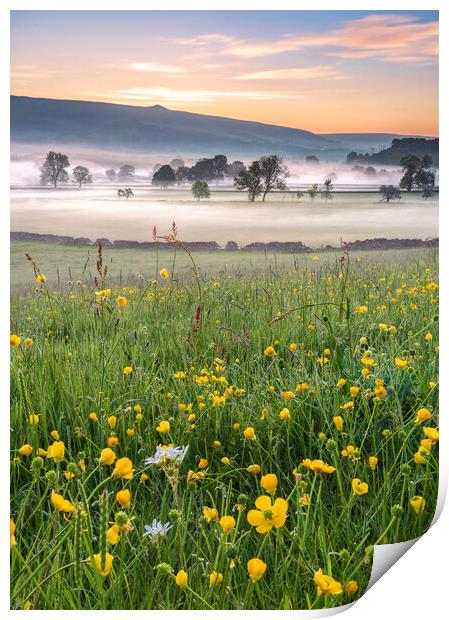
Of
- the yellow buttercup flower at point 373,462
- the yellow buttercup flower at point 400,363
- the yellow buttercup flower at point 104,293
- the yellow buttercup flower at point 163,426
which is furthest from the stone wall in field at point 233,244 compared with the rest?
the yellow buttercup flower at point 373,462

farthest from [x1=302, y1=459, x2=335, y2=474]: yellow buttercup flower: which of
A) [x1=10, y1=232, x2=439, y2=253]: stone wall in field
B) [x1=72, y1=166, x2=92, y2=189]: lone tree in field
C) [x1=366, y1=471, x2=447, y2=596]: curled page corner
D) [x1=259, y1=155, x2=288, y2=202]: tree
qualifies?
[x1=72, y1=166, x2=92, y2=189]: lone tree in field

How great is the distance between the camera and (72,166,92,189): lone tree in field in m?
2.46

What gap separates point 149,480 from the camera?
7.25ft

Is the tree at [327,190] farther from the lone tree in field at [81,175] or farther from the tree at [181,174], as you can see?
the lone tree in field at [81,175]

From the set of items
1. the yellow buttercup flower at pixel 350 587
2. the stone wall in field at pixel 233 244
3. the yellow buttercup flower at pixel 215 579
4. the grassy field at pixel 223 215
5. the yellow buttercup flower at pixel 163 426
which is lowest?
the yellow buttercup flower at pixel 350 587

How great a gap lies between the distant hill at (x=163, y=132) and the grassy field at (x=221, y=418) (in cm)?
41

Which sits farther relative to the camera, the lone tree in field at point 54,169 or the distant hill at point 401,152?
the distant hill at point 401,152

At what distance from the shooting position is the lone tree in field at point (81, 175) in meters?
2.46

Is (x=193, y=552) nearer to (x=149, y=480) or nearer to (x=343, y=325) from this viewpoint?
(x=149, y=480)

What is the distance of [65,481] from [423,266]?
1.57 meters

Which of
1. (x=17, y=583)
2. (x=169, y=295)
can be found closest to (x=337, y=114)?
(x=169, y=295)

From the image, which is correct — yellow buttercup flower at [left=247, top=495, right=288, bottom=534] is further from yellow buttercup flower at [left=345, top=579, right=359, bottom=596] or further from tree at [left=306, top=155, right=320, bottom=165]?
tree at [left=306, top=155, right=320, bottom=165]

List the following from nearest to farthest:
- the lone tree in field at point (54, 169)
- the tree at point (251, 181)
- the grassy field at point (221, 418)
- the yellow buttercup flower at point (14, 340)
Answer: the grassy field at point (221, 418) → the yellow buttercup flower at point (14, 340) → the lone tree in field at point (54, 169) → the tree at point (251, 181)

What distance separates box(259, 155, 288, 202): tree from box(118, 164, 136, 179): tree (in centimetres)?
48
